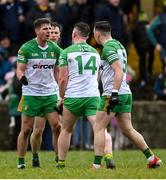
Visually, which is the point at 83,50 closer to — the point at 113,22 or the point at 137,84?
the point at 113,22

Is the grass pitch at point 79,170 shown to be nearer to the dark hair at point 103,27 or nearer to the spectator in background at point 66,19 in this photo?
the dark hair at point 103,27

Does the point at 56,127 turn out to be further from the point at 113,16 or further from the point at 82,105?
the point at 113,16

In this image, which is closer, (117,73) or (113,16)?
(117,73)

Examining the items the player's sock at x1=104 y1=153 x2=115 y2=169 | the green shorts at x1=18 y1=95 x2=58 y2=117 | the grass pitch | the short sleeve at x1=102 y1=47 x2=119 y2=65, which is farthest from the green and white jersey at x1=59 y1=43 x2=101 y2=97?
the grass pitch

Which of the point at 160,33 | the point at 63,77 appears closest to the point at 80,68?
the point at 63,77

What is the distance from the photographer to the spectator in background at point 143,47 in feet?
88.7

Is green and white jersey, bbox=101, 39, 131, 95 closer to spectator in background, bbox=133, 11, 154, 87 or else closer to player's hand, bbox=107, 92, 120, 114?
player's hand, bbox=107, 92, 120, 114

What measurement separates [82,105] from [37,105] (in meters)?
1.12

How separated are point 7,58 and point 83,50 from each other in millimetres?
9993

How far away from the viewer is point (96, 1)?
2667cm

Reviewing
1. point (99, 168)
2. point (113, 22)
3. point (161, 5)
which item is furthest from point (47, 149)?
point (99, 168)

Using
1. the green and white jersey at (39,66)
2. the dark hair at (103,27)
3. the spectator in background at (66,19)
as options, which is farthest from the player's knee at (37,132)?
the spectator in background at (66,19)

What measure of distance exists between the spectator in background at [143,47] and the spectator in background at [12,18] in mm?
3071

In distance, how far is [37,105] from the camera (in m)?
17.3
